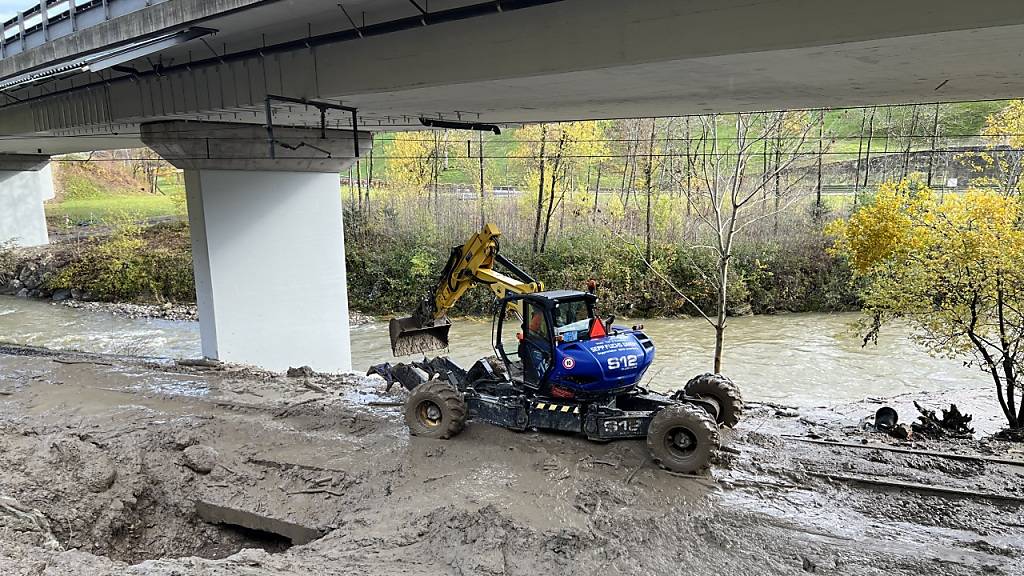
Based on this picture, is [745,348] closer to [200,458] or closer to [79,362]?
[200,458]

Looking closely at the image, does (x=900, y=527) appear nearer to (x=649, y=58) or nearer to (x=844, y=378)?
(x=649, y=58)

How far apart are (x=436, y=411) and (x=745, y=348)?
15.6 m

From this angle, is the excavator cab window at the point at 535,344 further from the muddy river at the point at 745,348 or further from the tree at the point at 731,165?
the muddy river at the point at 745,348

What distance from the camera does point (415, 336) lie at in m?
11.6

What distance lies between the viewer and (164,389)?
496 inches

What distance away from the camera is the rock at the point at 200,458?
8727mm

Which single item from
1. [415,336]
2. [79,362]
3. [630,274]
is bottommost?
[79,362]

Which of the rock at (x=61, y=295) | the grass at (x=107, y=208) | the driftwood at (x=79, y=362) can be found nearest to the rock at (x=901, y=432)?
the driftwood at (x=79, y=362)

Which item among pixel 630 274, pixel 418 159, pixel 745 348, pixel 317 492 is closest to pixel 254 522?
pixel 317 492

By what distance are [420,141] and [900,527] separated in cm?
3024

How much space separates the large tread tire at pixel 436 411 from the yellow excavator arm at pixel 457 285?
1.90m

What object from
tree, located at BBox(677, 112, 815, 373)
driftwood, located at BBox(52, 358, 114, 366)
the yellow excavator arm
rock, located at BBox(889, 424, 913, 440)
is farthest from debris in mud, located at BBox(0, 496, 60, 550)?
tree, located at BBox(677, 112, 815, 373)

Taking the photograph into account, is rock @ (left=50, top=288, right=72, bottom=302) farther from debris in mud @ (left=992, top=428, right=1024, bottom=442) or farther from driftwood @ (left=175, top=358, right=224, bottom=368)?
debris in mud @ (left=992, top=428, right=1024, bottom=442)

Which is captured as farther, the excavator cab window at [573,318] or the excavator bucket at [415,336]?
the excavator bucket at [415,336]
